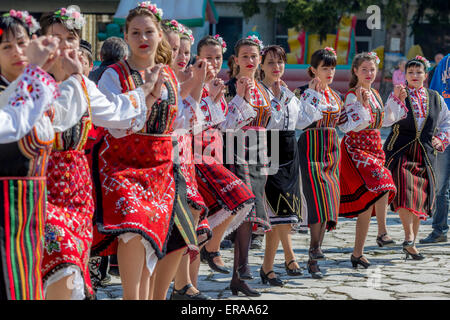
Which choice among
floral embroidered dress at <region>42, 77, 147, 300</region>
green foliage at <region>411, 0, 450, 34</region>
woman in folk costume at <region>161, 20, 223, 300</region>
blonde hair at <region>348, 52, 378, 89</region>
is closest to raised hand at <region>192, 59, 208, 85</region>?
woman in folk costume at <region>161, 20, 223, 300</region>

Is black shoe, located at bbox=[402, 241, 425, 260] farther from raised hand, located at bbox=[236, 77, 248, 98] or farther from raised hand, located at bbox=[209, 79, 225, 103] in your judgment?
raised hand, located at bbox=[209, 79, 225, 103]

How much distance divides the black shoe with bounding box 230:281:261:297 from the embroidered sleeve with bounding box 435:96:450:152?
A: 2770 mm

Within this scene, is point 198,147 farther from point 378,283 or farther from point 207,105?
point 378,283

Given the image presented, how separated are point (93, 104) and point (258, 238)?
408cm

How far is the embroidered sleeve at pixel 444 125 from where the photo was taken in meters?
7.35

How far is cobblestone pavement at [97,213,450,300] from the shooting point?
555 cm

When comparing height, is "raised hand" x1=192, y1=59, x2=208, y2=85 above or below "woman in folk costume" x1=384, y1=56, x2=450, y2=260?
above

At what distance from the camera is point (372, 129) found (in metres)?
6.79

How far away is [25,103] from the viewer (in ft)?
10.1

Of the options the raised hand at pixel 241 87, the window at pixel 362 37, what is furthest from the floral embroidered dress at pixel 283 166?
the window at pixel 362 37

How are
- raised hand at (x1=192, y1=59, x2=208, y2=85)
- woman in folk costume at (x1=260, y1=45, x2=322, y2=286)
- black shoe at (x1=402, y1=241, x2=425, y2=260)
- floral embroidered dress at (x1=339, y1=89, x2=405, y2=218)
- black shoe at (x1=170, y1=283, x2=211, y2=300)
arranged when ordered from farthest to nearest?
black shoe at (x1=402, y1=241, x2=425, y2=260), floral embroidered dress at (x1=339, y1=89, x2=405, y2=218), woman in folk costume at (x1=260, y1=45, x2=322, y2=286), black shoe at (x1=170, y1=283, x2=211, y2=300), raised hand at (x1=192, y1=59, x2=208, y2=85)

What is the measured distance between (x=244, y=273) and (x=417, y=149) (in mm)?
2528

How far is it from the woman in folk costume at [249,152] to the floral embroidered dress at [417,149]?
1.75 metres
